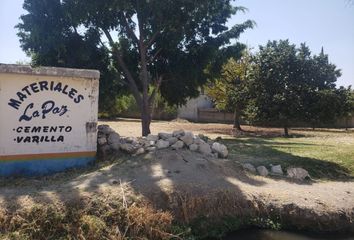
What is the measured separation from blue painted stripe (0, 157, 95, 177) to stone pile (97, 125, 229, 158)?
0.67 metres

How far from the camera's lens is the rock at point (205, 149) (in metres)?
9.26

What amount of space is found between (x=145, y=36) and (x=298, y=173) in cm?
782

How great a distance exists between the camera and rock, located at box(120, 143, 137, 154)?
29.8 ft

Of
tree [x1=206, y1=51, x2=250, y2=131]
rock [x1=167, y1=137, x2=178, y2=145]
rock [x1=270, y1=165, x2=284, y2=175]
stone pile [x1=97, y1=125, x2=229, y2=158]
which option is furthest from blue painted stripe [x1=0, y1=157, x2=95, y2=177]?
tree [x1=206, y1=51, x2=250, y2=131]

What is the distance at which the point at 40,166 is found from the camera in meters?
8.41

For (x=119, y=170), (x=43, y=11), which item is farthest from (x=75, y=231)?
(x=43, y=11)

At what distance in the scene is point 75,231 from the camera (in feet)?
19.5

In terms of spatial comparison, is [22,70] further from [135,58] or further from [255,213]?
[135,58]

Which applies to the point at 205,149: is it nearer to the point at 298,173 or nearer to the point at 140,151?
the point at 140,151

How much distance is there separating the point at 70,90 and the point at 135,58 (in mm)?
7431

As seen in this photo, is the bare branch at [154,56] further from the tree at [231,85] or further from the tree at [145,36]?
the tree at [231,85]

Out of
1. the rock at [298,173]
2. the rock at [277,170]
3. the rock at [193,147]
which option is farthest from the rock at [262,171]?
the rock at [193,147]

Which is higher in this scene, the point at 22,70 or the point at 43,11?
the point at 43,11

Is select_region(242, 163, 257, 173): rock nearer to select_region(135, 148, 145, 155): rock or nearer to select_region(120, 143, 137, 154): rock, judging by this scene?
select_region(135, 148, 145, 155): rock
